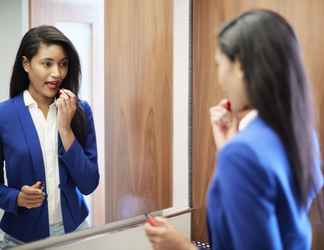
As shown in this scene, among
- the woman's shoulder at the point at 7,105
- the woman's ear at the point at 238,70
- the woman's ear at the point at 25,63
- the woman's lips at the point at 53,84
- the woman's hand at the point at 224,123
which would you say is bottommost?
the woman's hand at the point at 224,123

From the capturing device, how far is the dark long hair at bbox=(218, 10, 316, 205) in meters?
0.78

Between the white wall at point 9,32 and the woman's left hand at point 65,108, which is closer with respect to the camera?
the white wall at point 9,32

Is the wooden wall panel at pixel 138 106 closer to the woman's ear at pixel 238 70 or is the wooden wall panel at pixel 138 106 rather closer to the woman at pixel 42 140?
the woman at pixel 42 140

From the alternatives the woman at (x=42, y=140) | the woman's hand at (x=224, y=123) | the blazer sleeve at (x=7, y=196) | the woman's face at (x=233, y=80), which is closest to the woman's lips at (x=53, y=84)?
the woman at (x=42, y=140)

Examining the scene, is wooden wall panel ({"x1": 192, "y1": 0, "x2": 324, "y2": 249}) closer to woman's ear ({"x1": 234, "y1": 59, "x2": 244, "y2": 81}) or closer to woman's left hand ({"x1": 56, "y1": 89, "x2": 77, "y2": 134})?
woman's left hand ({"x1": 56, "y1": 89, "x2": 77, "y2": 134})

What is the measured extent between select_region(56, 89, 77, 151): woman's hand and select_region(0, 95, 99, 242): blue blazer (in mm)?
20

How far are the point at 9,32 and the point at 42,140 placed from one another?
0.33m

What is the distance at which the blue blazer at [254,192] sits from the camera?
741mm

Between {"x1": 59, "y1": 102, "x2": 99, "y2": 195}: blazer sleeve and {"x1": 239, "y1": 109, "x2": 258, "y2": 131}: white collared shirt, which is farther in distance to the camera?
{"x1": 59, "y1": 102, "x2": 99, "y2": 195}: blazer sleeve

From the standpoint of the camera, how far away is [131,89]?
166 cm

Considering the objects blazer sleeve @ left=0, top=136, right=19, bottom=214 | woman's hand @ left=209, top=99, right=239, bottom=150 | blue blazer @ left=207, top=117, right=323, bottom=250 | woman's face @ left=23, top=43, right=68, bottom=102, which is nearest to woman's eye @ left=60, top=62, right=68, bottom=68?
woman's face @ left=23, top=43, right=68, bottom=102

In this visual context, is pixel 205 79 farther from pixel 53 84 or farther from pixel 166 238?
pixel 166 238

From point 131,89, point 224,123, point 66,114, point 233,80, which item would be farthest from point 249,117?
point 131,89

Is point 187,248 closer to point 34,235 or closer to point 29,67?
point 34,235
